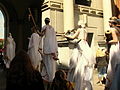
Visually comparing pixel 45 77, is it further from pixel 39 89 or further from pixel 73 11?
pixel 73 11

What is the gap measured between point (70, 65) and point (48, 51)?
5.06ft

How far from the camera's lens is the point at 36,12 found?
18.7 m

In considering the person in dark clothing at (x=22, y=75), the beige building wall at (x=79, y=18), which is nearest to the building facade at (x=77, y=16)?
the beige building wall at (x=79, y=18)

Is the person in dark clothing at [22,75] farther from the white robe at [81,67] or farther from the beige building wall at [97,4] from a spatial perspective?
the beige building wall at [97,4]

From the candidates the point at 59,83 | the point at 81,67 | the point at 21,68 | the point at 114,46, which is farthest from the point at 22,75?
the point at 81,67

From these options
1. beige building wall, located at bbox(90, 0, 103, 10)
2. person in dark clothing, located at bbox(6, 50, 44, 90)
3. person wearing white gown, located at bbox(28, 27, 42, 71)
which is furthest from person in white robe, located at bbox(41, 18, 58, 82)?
beige building wall, located at bbox(90, 0, 103, 10)

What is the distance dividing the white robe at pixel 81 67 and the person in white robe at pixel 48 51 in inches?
61.0

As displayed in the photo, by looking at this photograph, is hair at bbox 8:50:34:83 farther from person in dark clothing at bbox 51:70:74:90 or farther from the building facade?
the building facade

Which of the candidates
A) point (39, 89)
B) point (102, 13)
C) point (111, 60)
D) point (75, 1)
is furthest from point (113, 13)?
point (39, 89)

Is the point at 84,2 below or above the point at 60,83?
above

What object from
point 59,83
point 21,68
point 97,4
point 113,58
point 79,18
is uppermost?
point 97,4

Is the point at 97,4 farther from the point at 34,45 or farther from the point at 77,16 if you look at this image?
the point at 34,45

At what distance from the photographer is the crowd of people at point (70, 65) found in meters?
2.51

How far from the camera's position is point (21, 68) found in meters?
2.49
